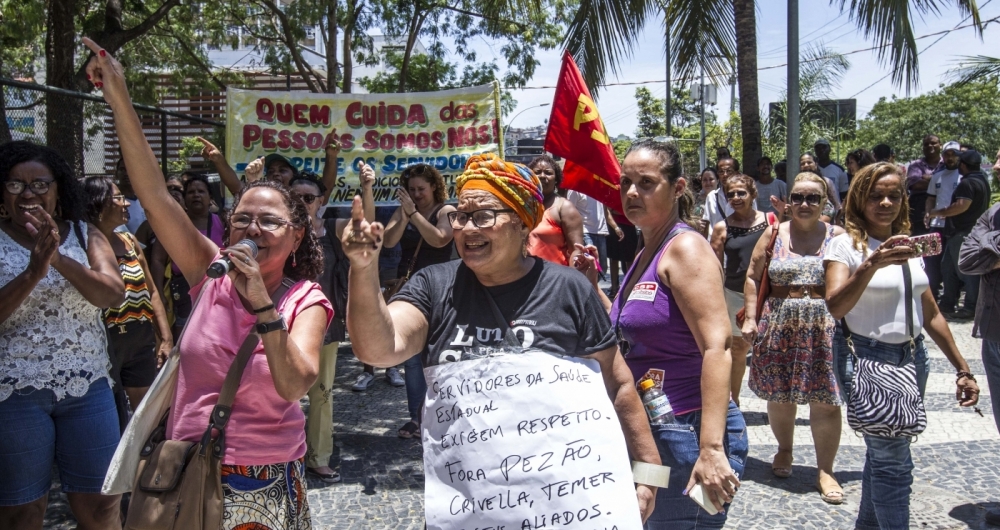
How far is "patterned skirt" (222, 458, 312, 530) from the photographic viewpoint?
235 centimetres

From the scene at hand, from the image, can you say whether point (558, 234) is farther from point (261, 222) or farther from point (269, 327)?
point (269, 327)

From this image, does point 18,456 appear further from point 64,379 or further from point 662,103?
point 662,103

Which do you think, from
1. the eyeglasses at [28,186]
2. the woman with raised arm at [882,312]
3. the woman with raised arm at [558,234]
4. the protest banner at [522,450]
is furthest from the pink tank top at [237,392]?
the woman with raised arm at [882,312]

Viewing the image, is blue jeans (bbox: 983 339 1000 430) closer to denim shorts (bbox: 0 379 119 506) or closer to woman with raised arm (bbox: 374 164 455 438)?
woman with raised arm (bbox: 374 164 455 438)

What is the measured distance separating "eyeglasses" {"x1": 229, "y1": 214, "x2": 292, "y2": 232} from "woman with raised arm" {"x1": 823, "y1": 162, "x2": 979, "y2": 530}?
237 centimetres

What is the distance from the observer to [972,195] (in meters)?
9.60

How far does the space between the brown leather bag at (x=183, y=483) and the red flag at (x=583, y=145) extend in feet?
6.06

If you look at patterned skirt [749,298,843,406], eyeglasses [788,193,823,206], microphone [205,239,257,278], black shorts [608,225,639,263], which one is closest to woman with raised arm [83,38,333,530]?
microphone [205,239,257,278]

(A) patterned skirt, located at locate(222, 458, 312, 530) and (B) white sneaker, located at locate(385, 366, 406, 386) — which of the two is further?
(B) white sneaker, located at locate(385, 366, 406, 386)

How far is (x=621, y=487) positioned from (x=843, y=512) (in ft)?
9.28

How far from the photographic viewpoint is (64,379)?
3086 millimetres

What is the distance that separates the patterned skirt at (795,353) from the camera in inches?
A: 184

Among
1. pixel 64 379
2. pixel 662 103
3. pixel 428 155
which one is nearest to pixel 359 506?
pixel 64 379

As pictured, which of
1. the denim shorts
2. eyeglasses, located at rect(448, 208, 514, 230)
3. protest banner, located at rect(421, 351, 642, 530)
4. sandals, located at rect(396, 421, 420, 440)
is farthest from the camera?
sandals, located at rect(396, 421, 420, 440)
